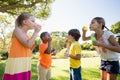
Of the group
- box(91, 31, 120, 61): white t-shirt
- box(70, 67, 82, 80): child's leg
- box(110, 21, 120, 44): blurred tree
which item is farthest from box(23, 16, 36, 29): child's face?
box(110, 21, 120, 44): blurred tree

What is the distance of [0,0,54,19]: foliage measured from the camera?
11.5 meters

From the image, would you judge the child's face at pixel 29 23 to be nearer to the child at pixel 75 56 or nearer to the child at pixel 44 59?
the child at pixel 75 56

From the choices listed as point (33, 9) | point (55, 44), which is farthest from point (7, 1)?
point (55, 44)

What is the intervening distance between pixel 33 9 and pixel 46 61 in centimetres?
805

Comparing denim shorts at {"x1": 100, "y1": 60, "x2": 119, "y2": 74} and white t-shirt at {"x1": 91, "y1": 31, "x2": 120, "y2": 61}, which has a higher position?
white t-shirt at {"x1": 91, "y1": 31, "x2": 120, "y2": 61}

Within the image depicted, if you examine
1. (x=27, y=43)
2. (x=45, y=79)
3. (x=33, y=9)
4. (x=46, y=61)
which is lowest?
(x=45, y=79)

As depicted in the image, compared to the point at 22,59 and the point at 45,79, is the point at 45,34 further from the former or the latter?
the point at 22,59

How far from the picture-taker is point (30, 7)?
1245cm

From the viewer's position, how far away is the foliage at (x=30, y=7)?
11.5 meters

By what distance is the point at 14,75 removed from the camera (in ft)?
10.7

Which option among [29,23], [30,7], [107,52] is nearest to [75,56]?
[107,52]

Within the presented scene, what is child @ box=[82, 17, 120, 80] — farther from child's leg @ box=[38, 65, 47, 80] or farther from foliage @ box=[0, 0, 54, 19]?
foliage @ box=[0, 0, 54, 19]

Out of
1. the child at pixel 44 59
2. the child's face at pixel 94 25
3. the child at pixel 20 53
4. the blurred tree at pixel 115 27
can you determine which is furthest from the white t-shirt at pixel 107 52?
the blurred tree at pixel 115 27

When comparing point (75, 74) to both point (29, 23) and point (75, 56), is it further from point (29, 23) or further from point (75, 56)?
point (29, 23)
